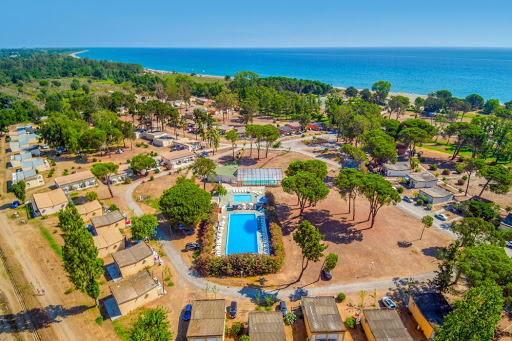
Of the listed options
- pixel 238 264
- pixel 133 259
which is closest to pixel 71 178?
pixel 133 259

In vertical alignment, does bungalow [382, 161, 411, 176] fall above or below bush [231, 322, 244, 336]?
above

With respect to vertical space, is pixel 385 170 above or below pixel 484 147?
below

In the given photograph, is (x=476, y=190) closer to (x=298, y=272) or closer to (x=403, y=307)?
(x=403, y=307)

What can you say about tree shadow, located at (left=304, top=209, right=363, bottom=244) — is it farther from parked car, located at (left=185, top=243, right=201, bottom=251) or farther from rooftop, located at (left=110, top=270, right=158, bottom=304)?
rooftop, located at (left=110, top=270, right=158, bottom=304)

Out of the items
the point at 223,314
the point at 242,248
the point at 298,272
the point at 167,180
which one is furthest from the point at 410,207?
the point at 167,180

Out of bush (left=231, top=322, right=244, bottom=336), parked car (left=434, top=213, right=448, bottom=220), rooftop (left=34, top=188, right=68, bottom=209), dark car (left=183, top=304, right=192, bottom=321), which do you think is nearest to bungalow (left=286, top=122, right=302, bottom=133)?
parked car (left=434, top=213, right=448, bottom=220)

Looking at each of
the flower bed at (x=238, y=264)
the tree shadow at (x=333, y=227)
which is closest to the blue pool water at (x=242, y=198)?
the tree shadow at (x=333, y=227)

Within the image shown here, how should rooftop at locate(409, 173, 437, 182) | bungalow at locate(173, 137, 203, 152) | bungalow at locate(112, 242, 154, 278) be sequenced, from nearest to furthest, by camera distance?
1. bungalow at locate(112, 242, 154, 278)
2. rooftop at locate(409, 173, 437, 182)
3. bungalow at locate(173, 137, 203, 152)
